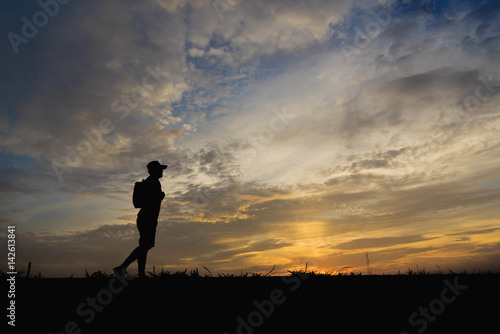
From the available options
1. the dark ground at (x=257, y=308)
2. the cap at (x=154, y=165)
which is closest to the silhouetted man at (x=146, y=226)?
the cap at (x=154, y=165)

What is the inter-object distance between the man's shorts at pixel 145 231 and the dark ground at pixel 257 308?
1231 mm

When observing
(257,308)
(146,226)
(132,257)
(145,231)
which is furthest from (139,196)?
(257,308)

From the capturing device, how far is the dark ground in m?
3.95

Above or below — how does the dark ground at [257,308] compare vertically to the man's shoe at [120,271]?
below

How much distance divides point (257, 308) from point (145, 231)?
11.7 ft

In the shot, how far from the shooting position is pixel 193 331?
12.5ft

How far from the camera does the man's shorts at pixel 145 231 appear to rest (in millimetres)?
7152

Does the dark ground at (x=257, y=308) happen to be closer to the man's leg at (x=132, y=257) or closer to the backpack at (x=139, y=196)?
the man's leg at (x=132, y=257)

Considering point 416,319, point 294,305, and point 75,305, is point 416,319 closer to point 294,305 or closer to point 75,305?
point 294,305

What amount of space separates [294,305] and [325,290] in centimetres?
107

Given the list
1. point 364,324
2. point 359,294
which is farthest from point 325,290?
point 364,324

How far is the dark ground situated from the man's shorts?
123cm

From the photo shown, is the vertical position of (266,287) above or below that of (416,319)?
above

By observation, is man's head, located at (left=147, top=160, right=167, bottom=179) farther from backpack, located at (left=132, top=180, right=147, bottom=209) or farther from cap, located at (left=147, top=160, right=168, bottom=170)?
backpack, located at (left=132, top=180, right=147, bottom=209)
